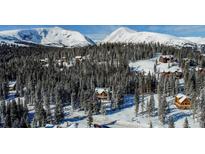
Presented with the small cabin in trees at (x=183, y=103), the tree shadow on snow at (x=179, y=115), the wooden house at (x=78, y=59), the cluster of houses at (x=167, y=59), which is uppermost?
the cluster of houses at (x=167, y=59)

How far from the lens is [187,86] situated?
58000 millimetres

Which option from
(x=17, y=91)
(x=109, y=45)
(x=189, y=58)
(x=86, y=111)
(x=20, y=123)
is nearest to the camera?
(x=20, y=123)

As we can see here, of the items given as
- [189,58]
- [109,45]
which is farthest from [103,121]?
[109,45]

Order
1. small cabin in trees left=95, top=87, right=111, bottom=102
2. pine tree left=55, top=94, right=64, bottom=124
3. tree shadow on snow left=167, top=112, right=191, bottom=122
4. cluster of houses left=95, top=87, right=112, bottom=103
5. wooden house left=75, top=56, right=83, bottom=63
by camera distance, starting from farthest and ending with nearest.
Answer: wooden house left=75, top=56, right=83, bottom=63 → small cabin in trees left=95, top=87, right=111, bottom=102 → cluster of houses left=95, top=87, right=112, bottom=103 → tree shadow on snow left=167, top=112, right=191, bottom=122 → pine tree left=55, top=94, right=64, bottom=124

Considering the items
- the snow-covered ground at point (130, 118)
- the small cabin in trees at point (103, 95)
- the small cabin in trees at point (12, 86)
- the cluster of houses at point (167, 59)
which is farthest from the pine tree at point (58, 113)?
the cluster of houses at point (167, 59)

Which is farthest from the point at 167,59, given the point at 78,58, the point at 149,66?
the point at 78,58

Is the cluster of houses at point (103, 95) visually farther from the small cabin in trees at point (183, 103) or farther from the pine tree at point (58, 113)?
the small cabin in trees at point (183, 103)

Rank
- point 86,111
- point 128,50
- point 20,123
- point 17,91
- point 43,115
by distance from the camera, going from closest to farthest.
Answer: point 20,123 < point 43,115 < point 86,111 < point 17,91 < point 128,50

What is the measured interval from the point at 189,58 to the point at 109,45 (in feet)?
90.0

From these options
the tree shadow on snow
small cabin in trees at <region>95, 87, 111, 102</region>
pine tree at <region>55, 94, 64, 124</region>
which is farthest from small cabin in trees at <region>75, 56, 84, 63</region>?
the tree shadow on snow

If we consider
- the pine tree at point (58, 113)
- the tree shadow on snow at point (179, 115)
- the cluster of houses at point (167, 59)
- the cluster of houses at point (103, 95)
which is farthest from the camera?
the cluster of houses at point (167, 59)

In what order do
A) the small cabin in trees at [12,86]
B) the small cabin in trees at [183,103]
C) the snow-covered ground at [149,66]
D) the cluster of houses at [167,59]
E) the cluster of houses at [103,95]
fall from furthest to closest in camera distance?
the cluster of houses at [167,59], the snow-covered ground at [149,66], the small cabin in trees at [12,86], the cluster of houses at [103,95], the small cabin in trees at [183,103]

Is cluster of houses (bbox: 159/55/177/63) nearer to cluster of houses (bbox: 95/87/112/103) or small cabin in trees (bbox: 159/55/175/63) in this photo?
small cabin in trees (bbox: 159/55/175/63)
